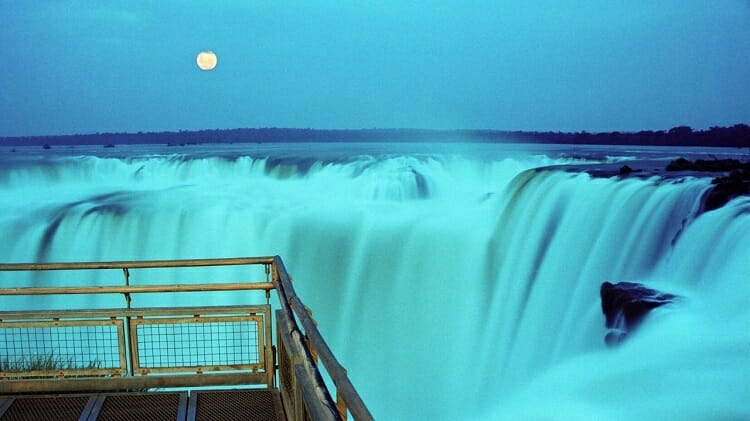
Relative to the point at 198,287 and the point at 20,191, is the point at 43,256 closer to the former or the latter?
the point at 20,191

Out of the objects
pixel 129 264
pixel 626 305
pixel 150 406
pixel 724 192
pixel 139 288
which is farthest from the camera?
pixel 724 192

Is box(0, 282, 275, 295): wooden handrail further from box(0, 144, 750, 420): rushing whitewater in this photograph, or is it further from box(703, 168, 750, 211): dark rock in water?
box(703, 168, 750, 211): dark rock in water

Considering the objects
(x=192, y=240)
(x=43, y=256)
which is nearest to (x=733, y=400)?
(x=192, y=240)

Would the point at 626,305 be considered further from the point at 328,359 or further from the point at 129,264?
the point at 328,359

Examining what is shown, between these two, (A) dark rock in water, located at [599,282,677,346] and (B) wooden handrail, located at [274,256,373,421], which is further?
(A) dark rock in water, located at [599,282,677,346]

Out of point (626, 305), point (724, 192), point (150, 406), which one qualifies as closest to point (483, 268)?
point (724, 192)

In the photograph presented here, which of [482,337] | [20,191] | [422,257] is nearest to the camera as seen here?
[482,337]

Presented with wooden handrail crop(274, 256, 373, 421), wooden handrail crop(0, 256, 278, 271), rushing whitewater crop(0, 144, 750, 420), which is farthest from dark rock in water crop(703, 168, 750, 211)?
wooden handrail crop(274, 256, 373, 421)
